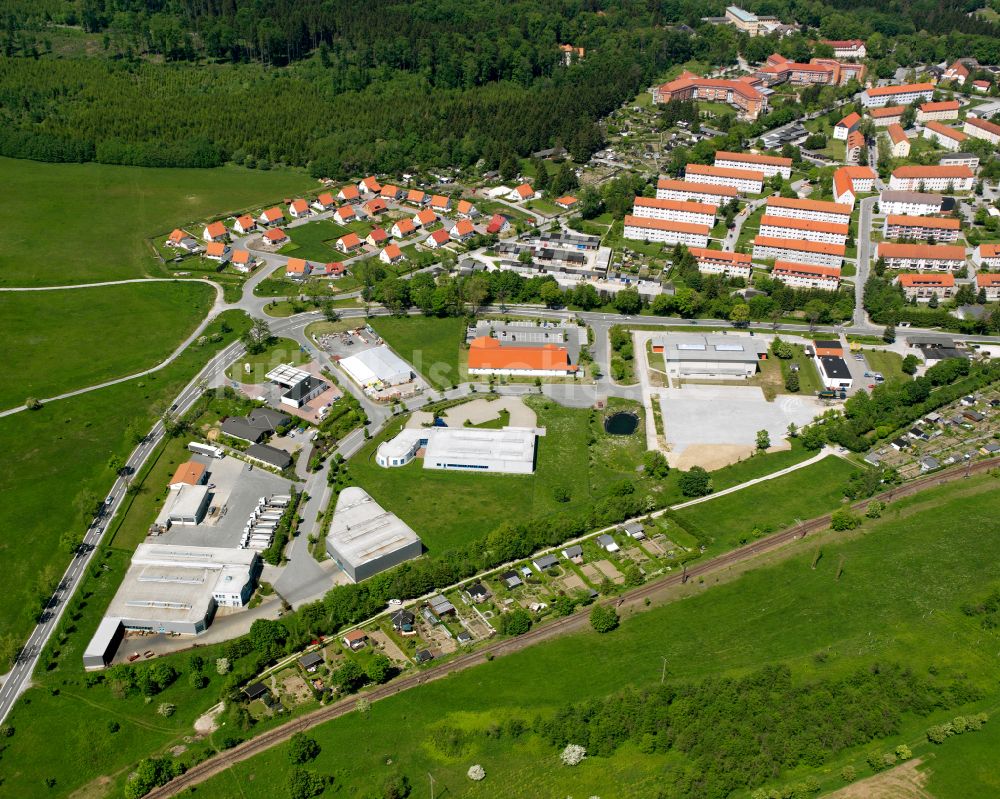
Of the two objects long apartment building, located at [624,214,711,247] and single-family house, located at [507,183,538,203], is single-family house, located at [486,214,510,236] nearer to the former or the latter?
single-family house, located at [507,183,538,203]

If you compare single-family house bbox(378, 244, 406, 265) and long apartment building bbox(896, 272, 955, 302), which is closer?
long apartment building bbox(896, 272, 955, 302)

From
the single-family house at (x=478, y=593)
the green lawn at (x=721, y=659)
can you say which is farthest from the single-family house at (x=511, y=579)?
the green lawn at (x=721, y=659)

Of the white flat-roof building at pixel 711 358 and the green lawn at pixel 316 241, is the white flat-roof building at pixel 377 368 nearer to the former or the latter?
the green lawn at pixel 316 241

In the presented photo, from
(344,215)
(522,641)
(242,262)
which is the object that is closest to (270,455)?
(522,641)

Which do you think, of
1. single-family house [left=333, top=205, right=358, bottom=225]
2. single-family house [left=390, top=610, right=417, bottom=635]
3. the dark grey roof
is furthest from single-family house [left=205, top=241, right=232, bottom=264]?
single-family house [left=390, top=610, right=417, bottom=635]

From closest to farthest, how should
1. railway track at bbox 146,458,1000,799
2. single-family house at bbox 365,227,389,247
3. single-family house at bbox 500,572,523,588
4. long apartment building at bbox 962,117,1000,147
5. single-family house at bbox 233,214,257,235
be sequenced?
railway track at bbox 146,458,1000,799 → single-family house at bbox 500,572,523,588 → single-family house at bbox 365,227,389,247 → single-family house at bbox 233,214,257,235 → long apartment building at bbox 962,117,1000,147

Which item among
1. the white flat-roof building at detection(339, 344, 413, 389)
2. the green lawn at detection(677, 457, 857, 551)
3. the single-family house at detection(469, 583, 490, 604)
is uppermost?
the white flat-roof building at detection(339, 344, 413, 389)
